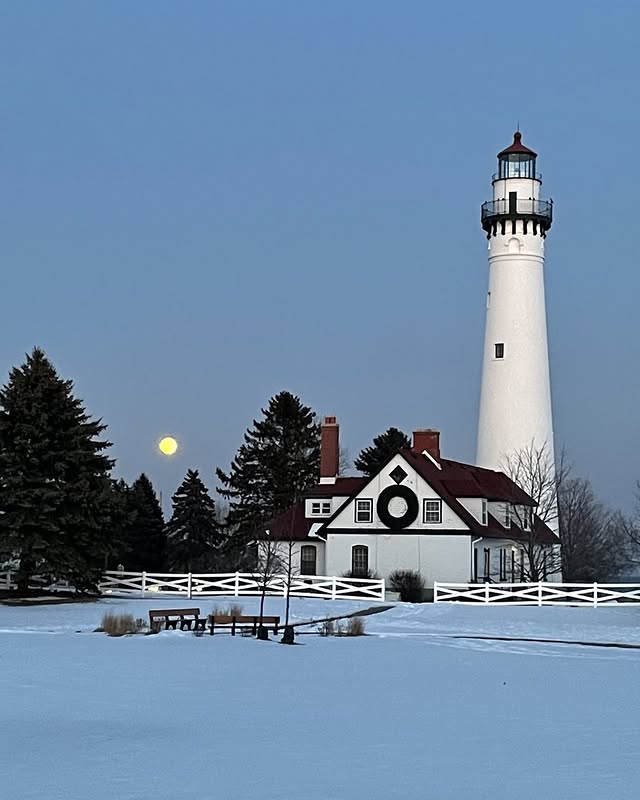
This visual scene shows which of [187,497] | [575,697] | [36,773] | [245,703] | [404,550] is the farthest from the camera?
[187,497]

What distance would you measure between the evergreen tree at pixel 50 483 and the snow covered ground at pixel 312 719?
38.2 ft

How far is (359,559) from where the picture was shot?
4831cm

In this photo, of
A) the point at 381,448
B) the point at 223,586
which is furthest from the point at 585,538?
the point at 223,586

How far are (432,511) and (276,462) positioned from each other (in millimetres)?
23344

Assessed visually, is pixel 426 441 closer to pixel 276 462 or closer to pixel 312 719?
pixel 276 462

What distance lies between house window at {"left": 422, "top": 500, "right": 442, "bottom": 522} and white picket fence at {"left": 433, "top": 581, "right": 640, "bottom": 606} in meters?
3.71

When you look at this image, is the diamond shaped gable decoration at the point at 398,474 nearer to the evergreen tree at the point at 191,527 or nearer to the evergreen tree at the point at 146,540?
the evergreen tree at the point at 146,540

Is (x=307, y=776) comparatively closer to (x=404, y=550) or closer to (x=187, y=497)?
(x=404, y=550)

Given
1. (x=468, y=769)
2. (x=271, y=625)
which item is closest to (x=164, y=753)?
(x=468, y=769)

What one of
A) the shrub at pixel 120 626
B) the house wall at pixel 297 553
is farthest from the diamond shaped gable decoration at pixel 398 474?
the shrub at pixel 120 626

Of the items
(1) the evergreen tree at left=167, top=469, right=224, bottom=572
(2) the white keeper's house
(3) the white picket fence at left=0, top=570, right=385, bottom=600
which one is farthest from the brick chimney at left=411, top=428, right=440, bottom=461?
(1) the evergreen tree at left=167, top=469, right=224, bottom=572

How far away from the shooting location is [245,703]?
1733 cm

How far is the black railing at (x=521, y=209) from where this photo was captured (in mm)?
52094

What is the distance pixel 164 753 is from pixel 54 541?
2783cm
